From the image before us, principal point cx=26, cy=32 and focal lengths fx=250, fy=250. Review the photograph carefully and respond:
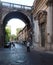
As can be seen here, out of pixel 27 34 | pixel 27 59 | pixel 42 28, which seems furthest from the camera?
pixel 27 34

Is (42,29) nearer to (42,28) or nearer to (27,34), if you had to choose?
(42,28)

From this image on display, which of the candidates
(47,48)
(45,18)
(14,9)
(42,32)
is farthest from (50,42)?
(14,9)

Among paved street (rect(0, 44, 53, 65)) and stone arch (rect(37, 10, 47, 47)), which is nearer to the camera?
paved street (rect(0, 44, 53, 65))

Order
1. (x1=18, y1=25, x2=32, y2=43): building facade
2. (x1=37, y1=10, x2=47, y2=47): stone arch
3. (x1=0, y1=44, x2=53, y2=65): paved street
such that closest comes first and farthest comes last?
1. (x1=0, y1=44, x2=53, y2=65): paved street
2. (x1=37, y1=10, x2=47, y2=47): stone arch
3. (x1=18, y1=25, x2=32, y2=43): building facade

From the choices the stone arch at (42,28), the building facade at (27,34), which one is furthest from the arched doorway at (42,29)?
the building facade at (27,34)

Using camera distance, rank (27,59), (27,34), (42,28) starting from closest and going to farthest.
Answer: (27,59) < (42,28) < (27,34)

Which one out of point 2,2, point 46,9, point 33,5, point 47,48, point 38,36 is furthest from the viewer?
point 33,5

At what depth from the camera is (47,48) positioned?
126 feet

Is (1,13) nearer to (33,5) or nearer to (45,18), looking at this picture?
(33,5)

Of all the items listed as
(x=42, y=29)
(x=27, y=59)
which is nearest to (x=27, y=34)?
(x=42, y=29)

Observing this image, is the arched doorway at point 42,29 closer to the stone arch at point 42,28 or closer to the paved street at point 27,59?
the stone arch at point 42,28

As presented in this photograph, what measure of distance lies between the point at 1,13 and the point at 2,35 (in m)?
4.92

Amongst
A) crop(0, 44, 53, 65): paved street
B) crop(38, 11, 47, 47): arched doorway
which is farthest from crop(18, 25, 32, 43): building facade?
crop(0, 44, 53, 65): paved street

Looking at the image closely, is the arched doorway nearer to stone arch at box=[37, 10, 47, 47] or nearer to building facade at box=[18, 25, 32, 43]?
stone arch at box=[37, 10, 47, 47]
